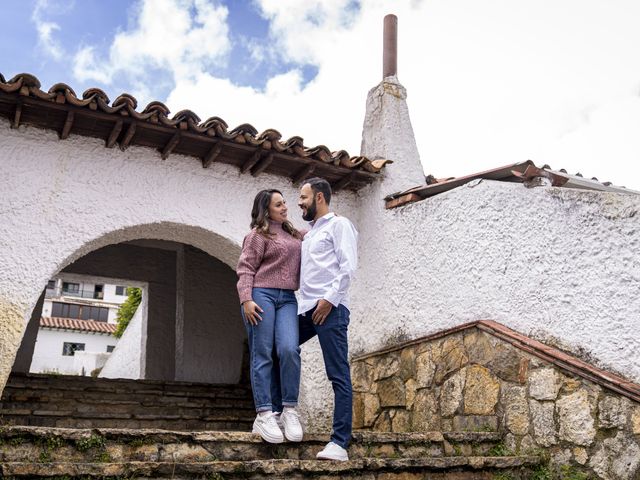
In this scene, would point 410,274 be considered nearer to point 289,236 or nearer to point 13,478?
point 289,236

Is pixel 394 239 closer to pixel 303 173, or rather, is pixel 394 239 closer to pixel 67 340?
pixel 303 173

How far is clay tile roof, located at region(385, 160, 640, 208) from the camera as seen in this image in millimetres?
4820

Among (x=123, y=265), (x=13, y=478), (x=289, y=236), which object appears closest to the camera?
(x=13, y=478)

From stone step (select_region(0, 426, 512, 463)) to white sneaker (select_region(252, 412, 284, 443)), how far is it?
54mm

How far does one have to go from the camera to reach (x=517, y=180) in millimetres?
5246

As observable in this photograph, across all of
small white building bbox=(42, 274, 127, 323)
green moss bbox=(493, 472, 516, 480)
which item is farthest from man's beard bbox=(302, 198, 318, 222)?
small white building bbox=(42, 274, 127, 323)

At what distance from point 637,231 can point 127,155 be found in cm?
388

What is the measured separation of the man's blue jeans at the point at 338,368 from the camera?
11.6ft

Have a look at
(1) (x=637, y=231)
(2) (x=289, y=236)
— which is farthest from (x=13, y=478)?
(1) (x=637, y=231)

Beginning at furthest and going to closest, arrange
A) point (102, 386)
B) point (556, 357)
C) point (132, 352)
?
1. point (132, 352)
2. point (102, 386)
3. point (556, 357)

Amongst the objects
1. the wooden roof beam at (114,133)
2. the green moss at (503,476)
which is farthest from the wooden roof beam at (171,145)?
the green moss at (503,476)

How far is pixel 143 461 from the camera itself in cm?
318

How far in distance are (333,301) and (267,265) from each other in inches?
18.6

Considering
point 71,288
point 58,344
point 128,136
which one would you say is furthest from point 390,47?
point 71,288
